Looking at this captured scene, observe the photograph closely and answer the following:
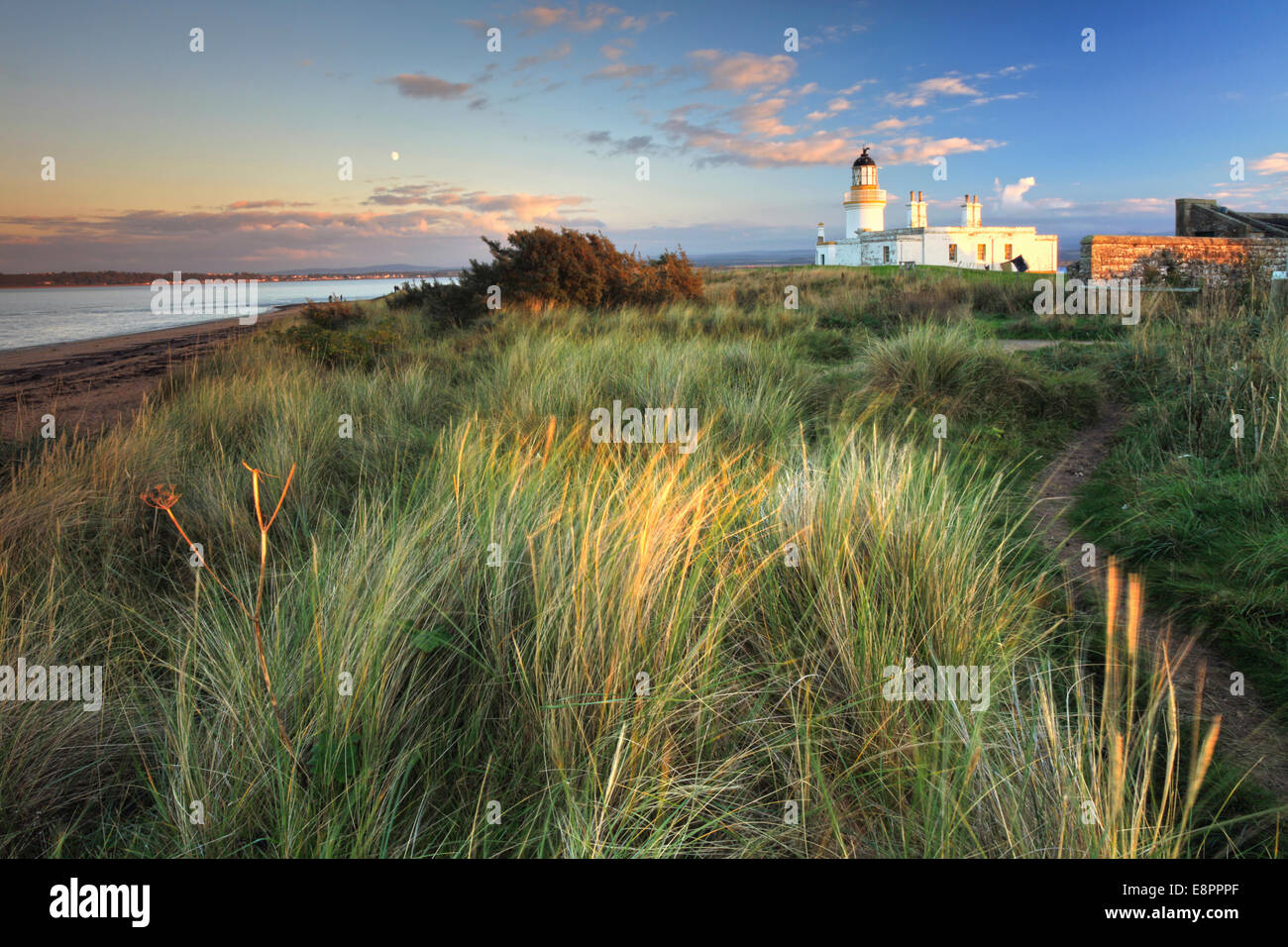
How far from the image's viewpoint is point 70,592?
297 centimetres

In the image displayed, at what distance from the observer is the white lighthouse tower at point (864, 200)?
60.5 m

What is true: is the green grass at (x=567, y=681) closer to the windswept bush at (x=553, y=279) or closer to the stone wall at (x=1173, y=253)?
the windswept bush at (x=553, y=279)

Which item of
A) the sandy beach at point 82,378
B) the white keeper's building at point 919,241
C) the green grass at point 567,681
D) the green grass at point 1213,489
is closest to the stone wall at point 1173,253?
the green grass at point 1213,489

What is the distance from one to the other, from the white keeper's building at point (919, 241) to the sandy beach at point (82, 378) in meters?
42.7

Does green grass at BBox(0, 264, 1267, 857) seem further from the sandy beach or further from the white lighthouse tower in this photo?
the white lighthouse tower

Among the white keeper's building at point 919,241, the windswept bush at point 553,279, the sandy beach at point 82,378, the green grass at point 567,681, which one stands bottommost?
the green grass at point 567,681

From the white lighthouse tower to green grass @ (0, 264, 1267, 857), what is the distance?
6330cm

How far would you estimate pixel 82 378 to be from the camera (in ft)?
34.7

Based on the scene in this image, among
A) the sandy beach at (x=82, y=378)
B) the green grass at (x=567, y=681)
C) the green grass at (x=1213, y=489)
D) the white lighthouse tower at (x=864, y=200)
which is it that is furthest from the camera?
the white lighthouse tower at (x=864, y=200)

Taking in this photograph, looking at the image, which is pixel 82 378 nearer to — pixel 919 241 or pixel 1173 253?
pixel 1173 253

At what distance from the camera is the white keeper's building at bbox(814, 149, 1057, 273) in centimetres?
4953

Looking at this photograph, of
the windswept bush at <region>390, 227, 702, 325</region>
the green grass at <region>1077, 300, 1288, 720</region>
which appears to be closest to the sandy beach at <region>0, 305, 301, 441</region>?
the windswept bush at <region>390, 227, 702, 325</region>

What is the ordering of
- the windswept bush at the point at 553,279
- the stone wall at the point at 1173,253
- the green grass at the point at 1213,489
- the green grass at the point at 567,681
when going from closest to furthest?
1. the green grass at the point at 567,681
2. the green grass at the point at 1213,489
3. the windswept bush at the point at 553,279
4. the stone wall at the point at 1173,253
